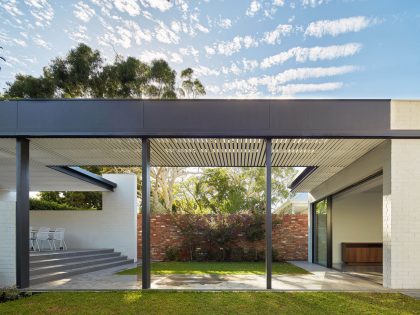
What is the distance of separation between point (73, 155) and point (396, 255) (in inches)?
317

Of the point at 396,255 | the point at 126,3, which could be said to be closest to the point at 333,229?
the point at 396,255

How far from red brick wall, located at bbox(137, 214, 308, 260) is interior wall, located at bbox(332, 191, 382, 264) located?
2.21 metres

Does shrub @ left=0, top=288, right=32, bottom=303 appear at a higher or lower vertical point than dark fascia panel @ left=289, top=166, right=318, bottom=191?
lower

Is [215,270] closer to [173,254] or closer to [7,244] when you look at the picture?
[173,254]

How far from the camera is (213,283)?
26.7 ft

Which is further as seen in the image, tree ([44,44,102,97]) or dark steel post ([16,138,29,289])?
tree ([44,44,102,97])

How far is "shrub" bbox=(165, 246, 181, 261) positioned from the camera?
15023mm

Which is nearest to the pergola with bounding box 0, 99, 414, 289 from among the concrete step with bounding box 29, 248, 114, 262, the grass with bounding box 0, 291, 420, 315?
the grass with bounding box 0, 291, 420, 315

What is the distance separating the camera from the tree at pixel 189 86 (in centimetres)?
2239

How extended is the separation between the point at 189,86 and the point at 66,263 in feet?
48.2

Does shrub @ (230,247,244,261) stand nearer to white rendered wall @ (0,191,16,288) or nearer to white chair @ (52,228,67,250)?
white chair @ (52,228,67,250)

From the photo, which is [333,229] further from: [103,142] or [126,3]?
[126,3]

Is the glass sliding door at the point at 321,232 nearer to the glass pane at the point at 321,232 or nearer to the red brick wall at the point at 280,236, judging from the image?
the glass pane at the point at 321,232

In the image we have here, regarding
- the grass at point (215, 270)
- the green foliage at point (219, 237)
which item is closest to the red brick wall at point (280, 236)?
the green foliage at point (219, 237)
